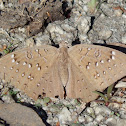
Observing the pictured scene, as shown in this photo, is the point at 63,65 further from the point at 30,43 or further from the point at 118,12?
the point at 118,12

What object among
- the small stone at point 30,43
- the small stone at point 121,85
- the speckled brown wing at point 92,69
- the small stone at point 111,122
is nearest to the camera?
the speckled brown wing at point 92,69

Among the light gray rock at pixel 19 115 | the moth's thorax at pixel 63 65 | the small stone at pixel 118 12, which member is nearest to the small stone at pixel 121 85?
the moth's thorax at pixel 63 65

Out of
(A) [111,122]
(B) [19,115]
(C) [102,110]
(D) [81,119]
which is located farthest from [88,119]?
(B) [19,115]

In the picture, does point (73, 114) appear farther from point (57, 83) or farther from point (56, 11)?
point (56, 11)

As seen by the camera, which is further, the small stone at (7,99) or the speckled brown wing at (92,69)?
the small stone at (7,99)

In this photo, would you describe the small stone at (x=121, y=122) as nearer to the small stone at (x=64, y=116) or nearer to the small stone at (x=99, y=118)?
the small stone at (x=99, y=118)

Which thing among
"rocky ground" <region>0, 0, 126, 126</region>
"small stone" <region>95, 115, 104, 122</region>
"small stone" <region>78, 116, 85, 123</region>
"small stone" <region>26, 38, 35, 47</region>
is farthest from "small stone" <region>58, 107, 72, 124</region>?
"small stone" <region>26, 38, 35, 47</region>
